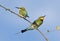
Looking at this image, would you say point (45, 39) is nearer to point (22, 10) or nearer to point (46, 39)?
point (46, 39)

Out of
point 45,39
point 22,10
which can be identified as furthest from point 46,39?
point 22,10

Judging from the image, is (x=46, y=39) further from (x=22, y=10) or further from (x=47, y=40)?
(x=22, y=10)

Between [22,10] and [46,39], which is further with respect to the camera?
[22,10]

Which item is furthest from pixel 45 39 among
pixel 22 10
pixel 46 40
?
pixel 22 10

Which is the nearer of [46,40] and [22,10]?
[46,40]

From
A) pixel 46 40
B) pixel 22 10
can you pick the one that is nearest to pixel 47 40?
pixel 46 40

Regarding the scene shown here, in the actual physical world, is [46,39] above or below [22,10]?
above

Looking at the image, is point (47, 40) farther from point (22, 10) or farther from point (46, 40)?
point (22, 10)

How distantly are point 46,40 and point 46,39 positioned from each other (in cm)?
4

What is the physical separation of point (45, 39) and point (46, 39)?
3cm

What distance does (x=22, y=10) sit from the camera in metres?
5.30

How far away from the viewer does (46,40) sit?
53.2 inches

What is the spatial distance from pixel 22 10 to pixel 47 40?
13.1ft

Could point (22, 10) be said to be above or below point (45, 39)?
below
